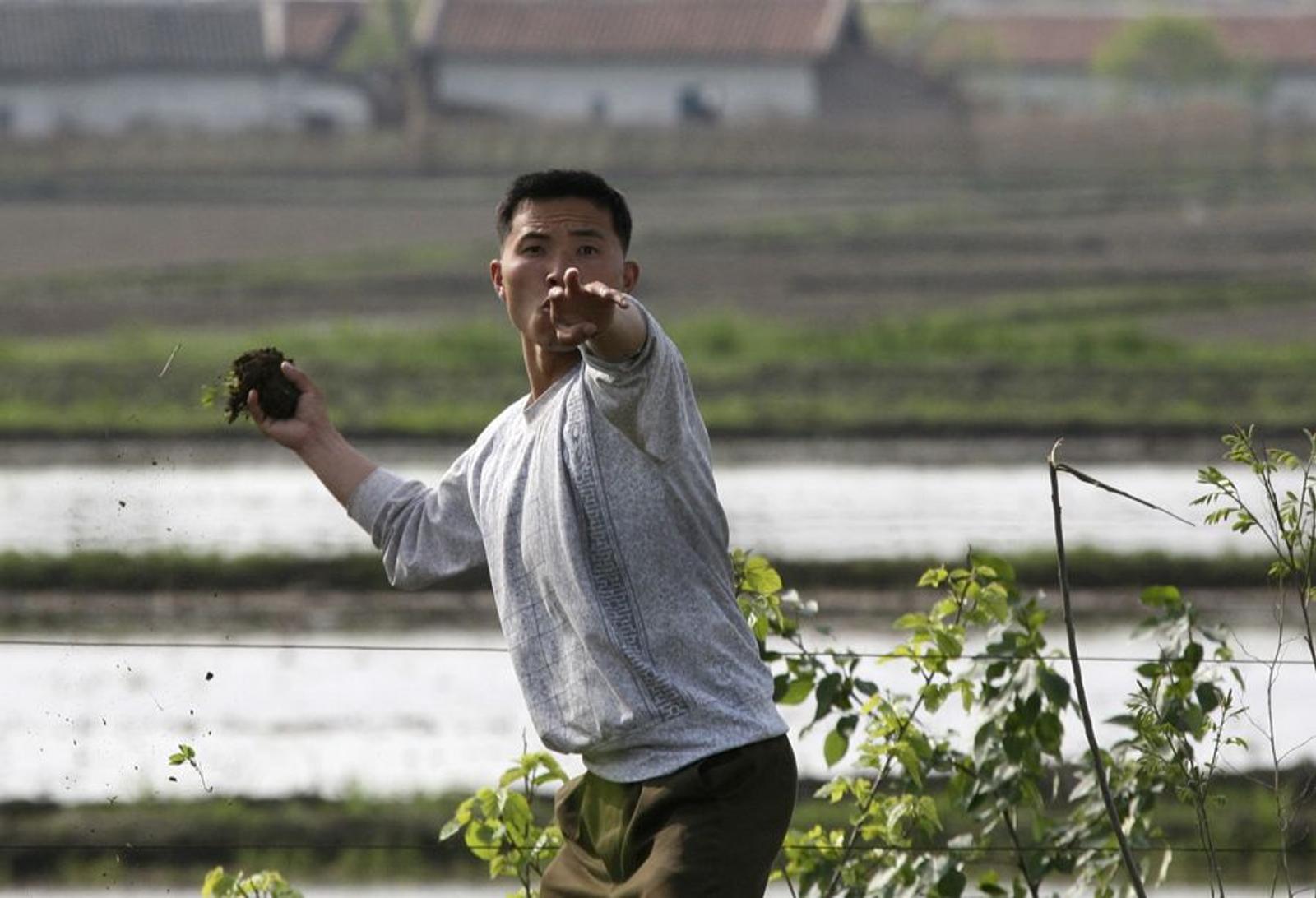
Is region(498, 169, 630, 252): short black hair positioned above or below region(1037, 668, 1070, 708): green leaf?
above

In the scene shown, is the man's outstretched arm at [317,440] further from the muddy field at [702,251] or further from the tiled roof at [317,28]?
the tiled roof at [317,28]

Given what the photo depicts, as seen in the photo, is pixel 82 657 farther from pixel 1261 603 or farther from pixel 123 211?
pixel 123 211

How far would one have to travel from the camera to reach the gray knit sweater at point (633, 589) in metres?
2.18

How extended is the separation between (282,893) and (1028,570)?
6682 millimetres

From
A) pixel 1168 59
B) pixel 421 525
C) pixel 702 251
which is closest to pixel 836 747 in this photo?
pixel 421 525

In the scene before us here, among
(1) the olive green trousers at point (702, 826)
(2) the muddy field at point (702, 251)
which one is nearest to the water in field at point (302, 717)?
(1) the olive green trousers at point (702, 826)

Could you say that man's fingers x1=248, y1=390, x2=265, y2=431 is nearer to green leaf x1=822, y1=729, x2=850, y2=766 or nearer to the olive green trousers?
the olive green trousers

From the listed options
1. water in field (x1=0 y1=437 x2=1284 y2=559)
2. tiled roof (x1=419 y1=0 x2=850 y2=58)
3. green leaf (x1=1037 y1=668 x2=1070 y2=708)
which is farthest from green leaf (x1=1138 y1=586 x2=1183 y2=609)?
tiled roof (x1=419 y1=0 x2=850 y2=58)

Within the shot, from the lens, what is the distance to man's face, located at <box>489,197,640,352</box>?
2309mm

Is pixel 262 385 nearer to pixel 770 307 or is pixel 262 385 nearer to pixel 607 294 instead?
pixel 607 294

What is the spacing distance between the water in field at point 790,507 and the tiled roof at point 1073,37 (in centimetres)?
4074

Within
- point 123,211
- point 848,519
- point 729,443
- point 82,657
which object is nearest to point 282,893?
point 82,657

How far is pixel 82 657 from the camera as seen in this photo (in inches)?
311

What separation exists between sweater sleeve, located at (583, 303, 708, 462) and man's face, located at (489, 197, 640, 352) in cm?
17
